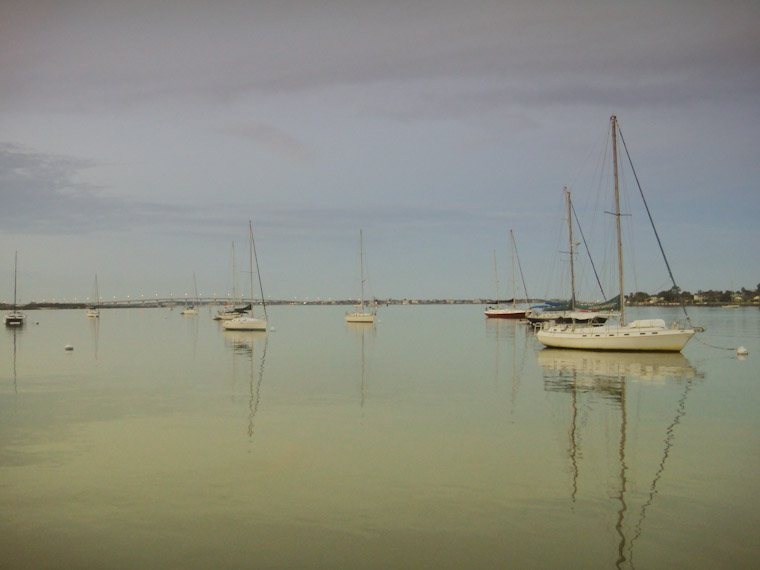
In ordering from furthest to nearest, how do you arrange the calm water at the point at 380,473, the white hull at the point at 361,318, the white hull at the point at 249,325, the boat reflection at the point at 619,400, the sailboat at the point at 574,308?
the white hull at the point at 361,318
the white hull at the point at 249,325
the sailboat at the point at 574,308
the boat reflection at the point at 619,400
the calm water at the point at 380,473

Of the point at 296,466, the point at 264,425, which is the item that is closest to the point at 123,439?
the point at 264,425

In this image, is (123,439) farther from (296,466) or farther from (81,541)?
(81,541)

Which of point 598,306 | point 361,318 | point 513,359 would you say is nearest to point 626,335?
point 513,359

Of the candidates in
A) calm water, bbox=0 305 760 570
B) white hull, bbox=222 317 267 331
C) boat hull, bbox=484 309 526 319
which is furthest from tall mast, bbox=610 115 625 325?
boat hull, bbox=484 309 526 319

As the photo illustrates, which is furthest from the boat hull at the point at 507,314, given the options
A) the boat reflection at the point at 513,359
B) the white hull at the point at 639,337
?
the white hull at the point at 639,337

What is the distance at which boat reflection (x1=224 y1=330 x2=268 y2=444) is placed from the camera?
76.8 feet

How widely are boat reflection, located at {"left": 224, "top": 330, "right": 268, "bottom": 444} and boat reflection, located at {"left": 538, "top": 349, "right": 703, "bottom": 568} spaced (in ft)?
31.9

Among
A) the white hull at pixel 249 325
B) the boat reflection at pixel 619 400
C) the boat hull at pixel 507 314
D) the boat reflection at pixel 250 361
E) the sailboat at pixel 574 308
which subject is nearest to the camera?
the boat reflection at pixel 619 400

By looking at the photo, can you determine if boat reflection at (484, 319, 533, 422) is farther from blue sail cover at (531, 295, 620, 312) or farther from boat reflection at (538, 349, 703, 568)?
blue sail cover at (531, 295, 620, 312)

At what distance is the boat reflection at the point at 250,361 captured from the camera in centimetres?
2342

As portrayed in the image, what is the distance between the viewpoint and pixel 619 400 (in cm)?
2520

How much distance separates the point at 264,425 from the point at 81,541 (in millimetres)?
9793

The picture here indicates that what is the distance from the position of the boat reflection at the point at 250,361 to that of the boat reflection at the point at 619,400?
31.9ft

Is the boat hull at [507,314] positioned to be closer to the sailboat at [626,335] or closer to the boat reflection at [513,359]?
the boat reflection at [513,359]
